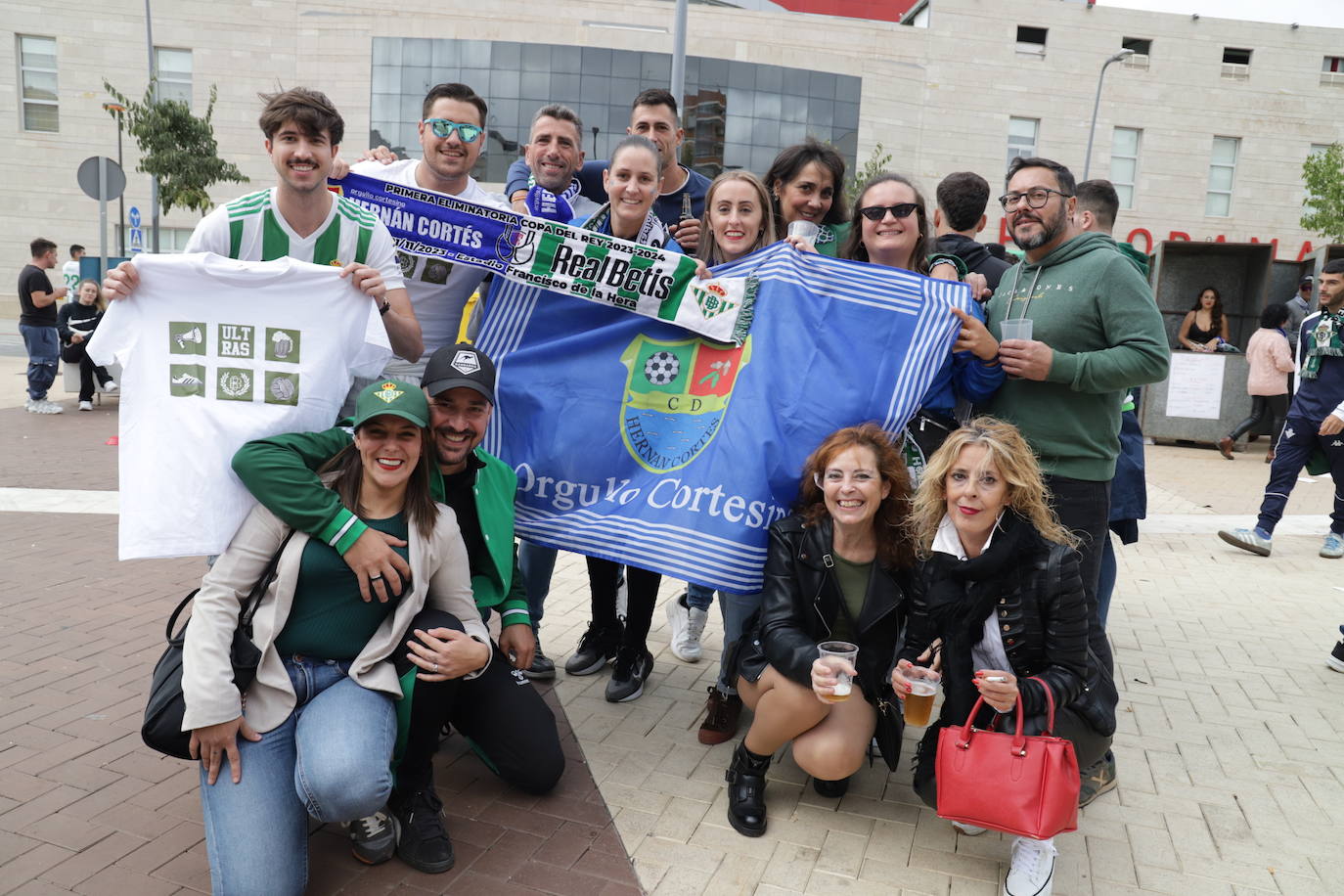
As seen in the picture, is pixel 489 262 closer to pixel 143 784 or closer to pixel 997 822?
pixel 143 784

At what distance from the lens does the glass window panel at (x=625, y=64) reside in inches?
1485

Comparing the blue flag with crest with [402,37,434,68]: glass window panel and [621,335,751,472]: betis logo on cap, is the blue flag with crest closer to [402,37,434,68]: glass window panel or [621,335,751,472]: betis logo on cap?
[621,335,751,472]: betis logo on cap

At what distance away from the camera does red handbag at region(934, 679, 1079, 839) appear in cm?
278

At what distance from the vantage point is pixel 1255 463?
44.0ft

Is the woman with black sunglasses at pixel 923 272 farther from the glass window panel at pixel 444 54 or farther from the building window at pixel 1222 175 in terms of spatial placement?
the building window at pixel 1222 175

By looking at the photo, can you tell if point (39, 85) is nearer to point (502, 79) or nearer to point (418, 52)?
point (418, 52)

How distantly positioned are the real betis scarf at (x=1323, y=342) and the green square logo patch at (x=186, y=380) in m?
8.48

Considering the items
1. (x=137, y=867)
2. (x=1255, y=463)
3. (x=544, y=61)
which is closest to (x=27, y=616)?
(x=137, y=867)

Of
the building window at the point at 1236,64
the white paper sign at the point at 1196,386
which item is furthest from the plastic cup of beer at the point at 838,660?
the building window at the point at 1236,64

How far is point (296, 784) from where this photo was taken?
9.45 feet

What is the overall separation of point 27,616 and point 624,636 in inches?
127

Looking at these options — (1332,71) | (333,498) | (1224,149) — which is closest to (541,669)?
(333,498)

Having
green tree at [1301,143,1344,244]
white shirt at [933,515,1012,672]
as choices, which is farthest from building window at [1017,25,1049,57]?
white shirt at [933,515,1012,672]

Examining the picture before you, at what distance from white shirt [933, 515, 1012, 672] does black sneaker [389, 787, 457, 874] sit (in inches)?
72.7
